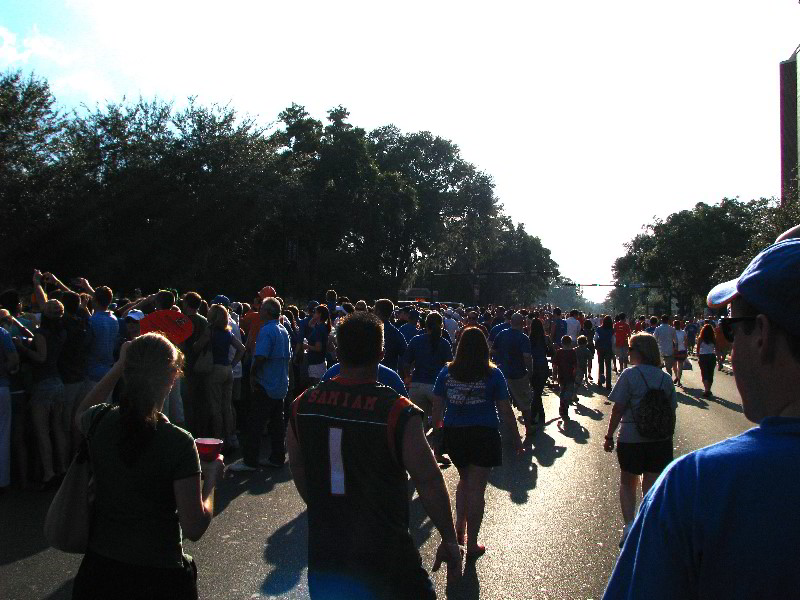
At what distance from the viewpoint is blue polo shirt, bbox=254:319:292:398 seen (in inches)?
350

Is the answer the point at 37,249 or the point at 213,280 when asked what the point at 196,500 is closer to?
the point at 37,249

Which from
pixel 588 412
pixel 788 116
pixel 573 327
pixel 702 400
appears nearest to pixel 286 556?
pixel 588 412

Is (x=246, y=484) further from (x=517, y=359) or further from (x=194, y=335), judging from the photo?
(x=517, y=359)

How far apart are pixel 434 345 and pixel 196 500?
604 centimetres

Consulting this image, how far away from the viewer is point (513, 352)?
11.3 m

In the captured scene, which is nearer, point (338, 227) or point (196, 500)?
point (196, 500)

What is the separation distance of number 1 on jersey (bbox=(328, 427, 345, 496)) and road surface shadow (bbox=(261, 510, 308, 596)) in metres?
2.26

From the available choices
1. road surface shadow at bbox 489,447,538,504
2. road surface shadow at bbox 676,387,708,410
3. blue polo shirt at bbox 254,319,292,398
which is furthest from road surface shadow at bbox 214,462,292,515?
road surface shadow at bbox 676,387,708,410

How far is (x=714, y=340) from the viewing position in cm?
1888

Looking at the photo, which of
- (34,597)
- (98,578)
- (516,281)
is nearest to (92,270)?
(34,597)

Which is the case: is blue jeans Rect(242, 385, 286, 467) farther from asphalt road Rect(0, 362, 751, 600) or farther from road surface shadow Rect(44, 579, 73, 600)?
road surface shadow Rect(44, 579, 73, 600)

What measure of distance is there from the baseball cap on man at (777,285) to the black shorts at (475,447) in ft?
15.6

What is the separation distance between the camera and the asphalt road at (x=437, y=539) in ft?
17.0

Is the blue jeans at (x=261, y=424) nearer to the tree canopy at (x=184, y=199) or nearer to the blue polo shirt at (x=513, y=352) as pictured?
the blue polo shirt at (x=513, y=352)
